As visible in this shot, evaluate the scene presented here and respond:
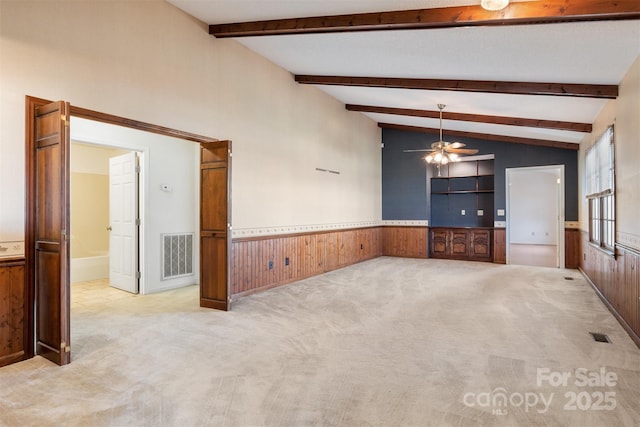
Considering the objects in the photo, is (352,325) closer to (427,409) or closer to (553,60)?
(427,409)

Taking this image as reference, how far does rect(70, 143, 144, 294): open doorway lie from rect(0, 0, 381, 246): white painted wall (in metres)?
1.78

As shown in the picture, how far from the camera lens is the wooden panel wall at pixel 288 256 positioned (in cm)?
534

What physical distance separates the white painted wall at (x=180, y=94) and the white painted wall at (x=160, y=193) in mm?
1490

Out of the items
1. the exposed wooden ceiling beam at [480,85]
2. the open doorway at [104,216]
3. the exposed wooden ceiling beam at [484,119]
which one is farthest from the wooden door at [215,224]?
the exposed wooden ceiling beam at [484,119]

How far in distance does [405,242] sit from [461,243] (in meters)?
1.42

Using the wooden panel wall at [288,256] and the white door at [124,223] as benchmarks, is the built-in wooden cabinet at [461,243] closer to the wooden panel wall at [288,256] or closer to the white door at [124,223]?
the wooden panel wall at [288,256]

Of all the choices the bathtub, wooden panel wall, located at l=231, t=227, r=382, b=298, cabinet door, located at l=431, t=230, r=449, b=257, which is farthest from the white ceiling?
the bathtub

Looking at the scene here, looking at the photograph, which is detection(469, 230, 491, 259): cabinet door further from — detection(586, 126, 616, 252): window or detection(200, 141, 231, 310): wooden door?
detection(200, 141, 231, 310): wooden door

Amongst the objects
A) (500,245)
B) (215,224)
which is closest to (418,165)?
(500,245)

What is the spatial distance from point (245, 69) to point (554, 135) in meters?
6.07

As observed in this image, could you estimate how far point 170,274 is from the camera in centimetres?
605

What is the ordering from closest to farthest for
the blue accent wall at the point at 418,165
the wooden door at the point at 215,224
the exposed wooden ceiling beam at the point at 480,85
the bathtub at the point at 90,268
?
the exposed wooden ceiling beam at the point at 480,85 → the wooden door at the point at 215,224 → the bathtub at the point at 90,268 → the blue accent wall at the point at 418,165

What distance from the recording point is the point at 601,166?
16.9 feet

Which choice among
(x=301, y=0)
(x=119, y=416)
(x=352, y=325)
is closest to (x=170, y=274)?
(x=352, y=325)
